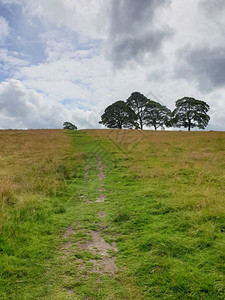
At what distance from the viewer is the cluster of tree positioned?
50.6 meters

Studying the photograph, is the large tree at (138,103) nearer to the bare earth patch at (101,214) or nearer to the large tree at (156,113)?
the large tree at (156,113)

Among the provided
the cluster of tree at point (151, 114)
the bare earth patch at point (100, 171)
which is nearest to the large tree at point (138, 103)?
the cluster of tree at point (151, 114)

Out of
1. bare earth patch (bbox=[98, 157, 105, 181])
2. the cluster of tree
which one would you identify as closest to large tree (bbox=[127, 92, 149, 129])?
the cluster of tree

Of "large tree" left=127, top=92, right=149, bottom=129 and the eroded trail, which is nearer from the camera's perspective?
the eroded trail

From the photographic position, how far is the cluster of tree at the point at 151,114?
50.6 meters

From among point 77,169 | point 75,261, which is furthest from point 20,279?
point 77,169

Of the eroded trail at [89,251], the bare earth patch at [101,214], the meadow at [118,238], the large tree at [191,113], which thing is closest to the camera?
the meadow at [118,238]

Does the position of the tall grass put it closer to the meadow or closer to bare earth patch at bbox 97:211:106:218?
the meadow

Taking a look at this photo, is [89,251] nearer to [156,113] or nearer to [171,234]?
[171,234]

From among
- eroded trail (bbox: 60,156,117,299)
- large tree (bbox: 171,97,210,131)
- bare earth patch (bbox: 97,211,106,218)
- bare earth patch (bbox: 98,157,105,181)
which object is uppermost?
large tree (bbox: 171,97,210,131)

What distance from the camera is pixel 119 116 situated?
193 feet

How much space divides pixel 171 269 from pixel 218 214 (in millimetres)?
3019

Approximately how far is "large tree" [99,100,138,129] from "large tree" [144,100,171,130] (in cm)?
424

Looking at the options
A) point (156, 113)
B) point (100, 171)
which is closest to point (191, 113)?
point (156, 113)
